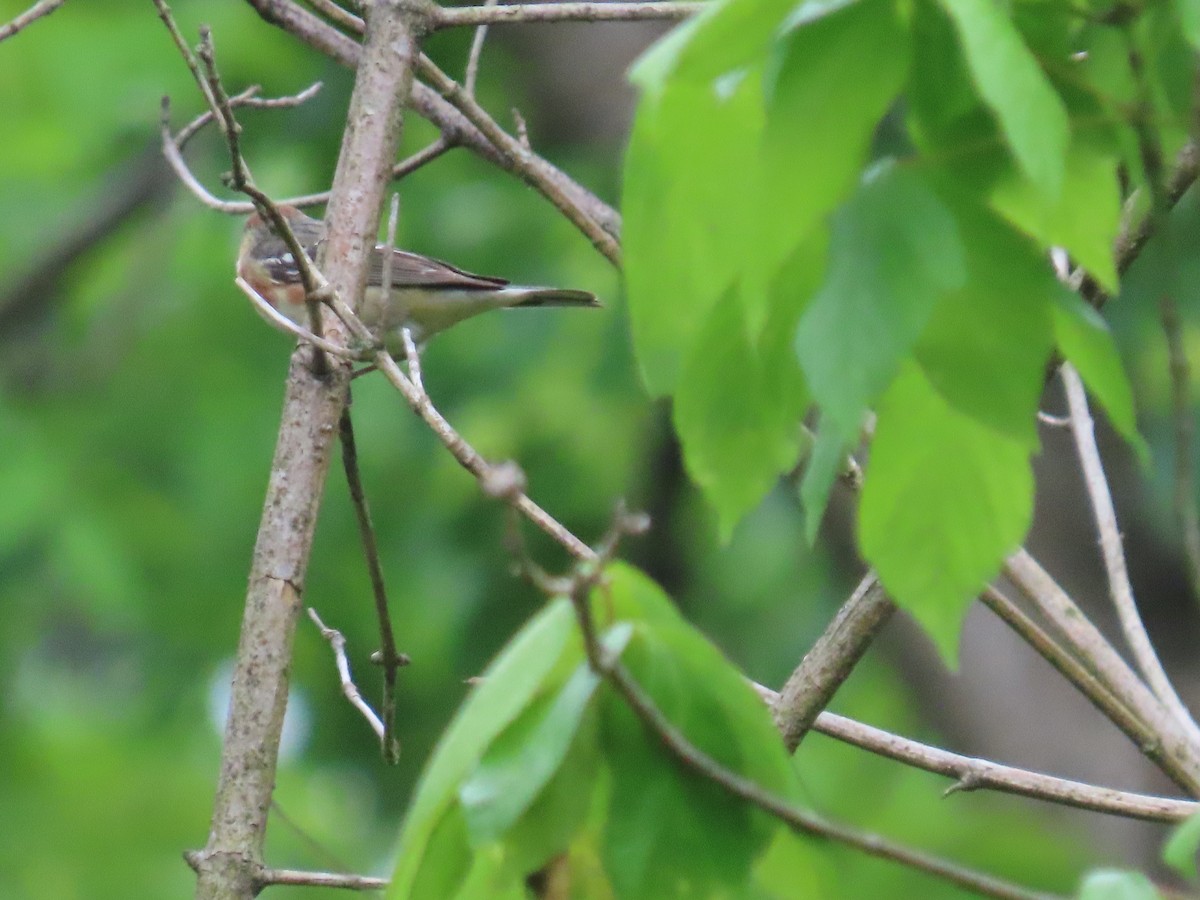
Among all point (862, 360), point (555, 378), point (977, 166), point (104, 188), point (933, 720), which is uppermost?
point (977, 166)

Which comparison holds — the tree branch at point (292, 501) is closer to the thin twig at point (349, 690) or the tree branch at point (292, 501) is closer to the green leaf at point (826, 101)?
the thin twig at point (349, 690)

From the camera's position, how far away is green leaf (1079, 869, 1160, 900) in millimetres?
1472

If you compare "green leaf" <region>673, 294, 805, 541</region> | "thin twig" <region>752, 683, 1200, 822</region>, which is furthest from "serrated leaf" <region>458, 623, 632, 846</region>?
"thin twig" <region>752, 683, 1200, 822</region>

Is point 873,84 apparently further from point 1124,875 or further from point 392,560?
point 392,560

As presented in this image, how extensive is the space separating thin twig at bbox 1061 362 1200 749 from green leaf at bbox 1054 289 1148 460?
3.20ft

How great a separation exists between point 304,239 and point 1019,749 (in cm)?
452

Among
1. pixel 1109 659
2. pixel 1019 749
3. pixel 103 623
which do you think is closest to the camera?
pixel 1109 659

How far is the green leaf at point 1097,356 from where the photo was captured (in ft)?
5.20

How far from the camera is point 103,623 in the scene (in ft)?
33.6

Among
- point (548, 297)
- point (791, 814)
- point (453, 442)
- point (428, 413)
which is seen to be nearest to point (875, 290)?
point (791, 814)

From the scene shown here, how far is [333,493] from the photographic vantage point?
416 inches

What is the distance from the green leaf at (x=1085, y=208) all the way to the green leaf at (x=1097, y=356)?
0.17 ft

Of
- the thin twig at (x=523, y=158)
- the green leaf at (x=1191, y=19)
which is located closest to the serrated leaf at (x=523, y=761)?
the green leaf at (x=1191, y=19)

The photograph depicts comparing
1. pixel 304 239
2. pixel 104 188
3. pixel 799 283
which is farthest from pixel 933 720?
pixel 799 283
